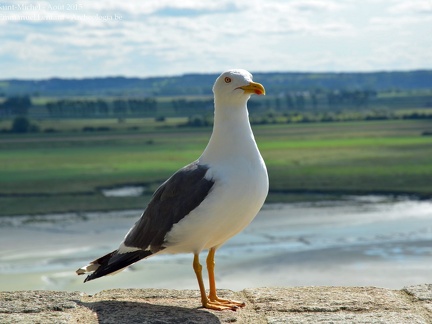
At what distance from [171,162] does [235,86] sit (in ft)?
110

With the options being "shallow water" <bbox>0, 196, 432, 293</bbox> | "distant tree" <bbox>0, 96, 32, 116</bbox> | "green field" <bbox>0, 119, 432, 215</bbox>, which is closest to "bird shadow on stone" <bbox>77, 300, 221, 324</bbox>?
"shallow water" <bbox>0, 196, 432, 293</bbox>

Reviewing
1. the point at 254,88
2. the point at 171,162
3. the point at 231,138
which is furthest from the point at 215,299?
the point at 171,162

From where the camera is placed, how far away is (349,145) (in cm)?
4662

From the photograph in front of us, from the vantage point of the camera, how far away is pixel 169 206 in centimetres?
448

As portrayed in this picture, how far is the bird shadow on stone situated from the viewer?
3924mm

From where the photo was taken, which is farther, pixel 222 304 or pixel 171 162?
pixel 171 162

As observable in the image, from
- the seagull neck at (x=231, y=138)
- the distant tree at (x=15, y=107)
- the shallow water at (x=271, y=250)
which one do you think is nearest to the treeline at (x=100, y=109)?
the distant tree at (x=15, y=107)

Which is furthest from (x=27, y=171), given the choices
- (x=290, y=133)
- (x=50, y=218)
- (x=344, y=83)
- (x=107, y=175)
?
(x=344, y=83)

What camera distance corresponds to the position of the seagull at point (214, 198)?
4312 mm

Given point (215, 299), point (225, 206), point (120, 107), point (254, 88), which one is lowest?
point (215, 299)

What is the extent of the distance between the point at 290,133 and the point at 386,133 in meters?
6.98

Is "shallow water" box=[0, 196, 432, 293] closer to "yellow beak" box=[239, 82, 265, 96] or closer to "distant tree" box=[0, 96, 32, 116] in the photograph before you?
"yellow beak" box=[239, 82, 265, 96]

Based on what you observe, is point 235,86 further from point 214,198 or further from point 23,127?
point 23,127

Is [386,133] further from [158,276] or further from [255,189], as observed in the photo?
[255,189]
